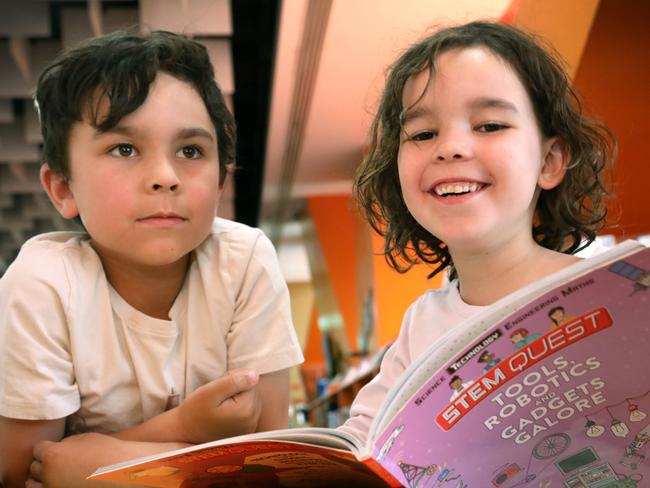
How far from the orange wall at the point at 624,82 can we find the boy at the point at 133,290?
50.5 inches

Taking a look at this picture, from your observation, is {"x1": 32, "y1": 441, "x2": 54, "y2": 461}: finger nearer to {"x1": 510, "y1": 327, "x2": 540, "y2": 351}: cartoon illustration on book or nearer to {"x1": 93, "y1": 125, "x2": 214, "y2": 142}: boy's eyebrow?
{"x1": 93, "y1": 125, "x2": 214, "y2": 142}: boy's eyebrow

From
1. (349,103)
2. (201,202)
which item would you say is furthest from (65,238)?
(349,103)

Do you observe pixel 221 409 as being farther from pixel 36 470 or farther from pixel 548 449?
pixel 548 449

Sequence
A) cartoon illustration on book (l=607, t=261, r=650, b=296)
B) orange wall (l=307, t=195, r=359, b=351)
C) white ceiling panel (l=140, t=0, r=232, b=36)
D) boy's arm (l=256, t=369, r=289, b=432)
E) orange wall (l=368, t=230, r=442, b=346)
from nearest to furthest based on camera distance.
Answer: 1. cartoon illustration on book (l=607, t=261, r=650, b=296)
2. boy's arm (l=256, t=369, r=289, b=432)
3. white ceiling panel (l=140, t=0, r=232, b=36)
4. orange wall (l=368, t=230, r=442, b=346)
5. orange wall (l=307, t=195, r=359, b=351)

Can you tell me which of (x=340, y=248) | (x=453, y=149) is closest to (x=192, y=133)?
(x=453, y=149)

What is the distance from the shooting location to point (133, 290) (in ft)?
3.57

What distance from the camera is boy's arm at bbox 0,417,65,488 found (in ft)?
3.14

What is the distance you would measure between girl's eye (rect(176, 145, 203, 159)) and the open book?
462mm

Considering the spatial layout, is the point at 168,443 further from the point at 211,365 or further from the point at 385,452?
the point at 385,452

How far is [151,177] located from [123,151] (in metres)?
0.07

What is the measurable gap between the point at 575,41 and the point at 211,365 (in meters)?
1.64

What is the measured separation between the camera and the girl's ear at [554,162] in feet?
3.42

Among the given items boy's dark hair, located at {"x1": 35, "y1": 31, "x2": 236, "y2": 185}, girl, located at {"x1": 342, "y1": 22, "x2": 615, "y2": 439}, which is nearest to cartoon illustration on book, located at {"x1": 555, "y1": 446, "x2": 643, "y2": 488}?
girl, located at {"x1": 342, "y1": 22, "x2": 615, "y2": 439}

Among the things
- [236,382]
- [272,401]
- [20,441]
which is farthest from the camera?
[272,401]
